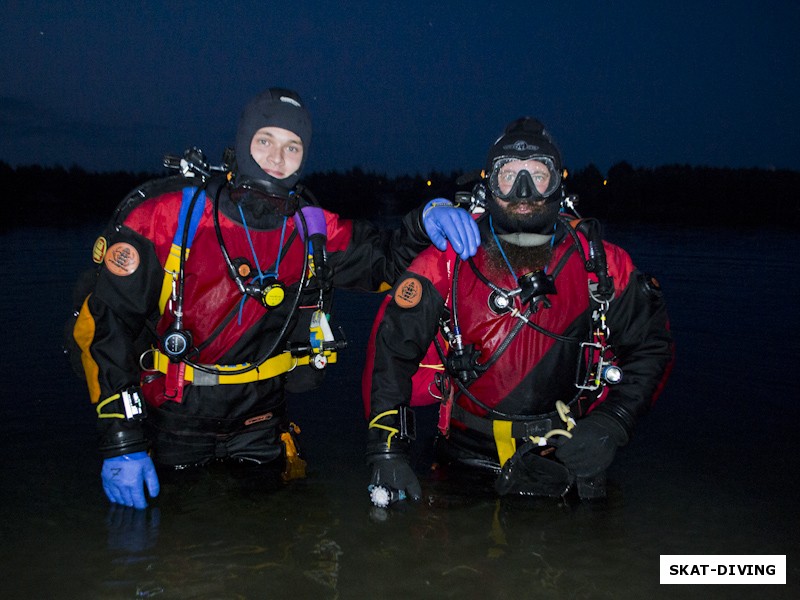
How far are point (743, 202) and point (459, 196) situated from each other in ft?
124

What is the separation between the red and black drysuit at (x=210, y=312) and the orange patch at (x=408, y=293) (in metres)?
0.35

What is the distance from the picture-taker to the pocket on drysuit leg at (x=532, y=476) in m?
3.42

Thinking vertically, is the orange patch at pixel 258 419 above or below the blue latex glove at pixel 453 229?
below

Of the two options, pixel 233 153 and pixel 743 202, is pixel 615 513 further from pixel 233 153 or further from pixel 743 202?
pixel 743 202

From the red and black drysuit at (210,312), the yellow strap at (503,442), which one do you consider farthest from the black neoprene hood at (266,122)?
the yellow strap at (503,442)

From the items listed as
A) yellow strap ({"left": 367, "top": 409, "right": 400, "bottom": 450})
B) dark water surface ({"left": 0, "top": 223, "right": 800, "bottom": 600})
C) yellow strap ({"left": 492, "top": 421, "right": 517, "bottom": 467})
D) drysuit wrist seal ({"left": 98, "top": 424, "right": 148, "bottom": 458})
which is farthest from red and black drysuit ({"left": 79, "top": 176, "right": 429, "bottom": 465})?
yellow strap ({"left": 492, "top": 421, "right": 517, "bottom": 467})

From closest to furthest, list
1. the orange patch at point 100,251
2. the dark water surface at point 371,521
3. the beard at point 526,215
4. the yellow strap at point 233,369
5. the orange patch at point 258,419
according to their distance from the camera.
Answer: the dark water surface at point 371,521 < the beard at point 526,215 < the orange patch at point 100,251 < the yellow strap at point 233,369 < the orange patch at point 258,419

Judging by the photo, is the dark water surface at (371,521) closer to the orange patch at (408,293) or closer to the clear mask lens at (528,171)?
the orange patch at (408,293)

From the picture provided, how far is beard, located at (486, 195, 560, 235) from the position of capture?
10.9 feet

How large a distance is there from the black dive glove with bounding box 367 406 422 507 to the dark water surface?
0.21 meters

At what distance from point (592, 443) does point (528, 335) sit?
1.96 feet

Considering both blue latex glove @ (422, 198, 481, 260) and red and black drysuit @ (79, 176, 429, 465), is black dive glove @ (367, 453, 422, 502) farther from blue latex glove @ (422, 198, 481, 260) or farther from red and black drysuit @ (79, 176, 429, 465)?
blue latex glove @ (422, 198, 481, 260)

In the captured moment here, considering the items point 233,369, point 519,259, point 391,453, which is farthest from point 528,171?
point 233,369

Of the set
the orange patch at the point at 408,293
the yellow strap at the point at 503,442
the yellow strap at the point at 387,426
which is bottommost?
the yellow strap at the point at 503,442
